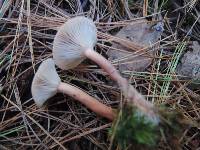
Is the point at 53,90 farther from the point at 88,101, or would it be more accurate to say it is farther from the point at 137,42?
the point at 137,42

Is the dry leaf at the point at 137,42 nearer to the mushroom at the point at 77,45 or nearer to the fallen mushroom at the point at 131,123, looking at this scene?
the mushroom at the point at 77,45

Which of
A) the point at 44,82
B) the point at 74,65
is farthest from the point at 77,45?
the point at 44,82

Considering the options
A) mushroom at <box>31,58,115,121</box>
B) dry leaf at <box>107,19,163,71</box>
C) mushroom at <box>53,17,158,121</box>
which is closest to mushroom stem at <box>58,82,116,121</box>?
mushroom at <box>31,58,115,121</box>

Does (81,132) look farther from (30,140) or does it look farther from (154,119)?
(154,119)

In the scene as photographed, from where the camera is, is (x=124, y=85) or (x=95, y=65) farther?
(x=95, y=65)

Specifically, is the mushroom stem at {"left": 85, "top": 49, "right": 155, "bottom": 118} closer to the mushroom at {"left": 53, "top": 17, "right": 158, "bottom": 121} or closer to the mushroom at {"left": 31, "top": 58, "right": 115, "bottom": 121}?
the mushroom at {"left": 53, "top": 17, "right": 158, "bottom": 121}

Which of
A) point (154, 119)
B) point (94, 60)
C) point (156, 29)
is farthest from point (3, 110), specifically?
point (156, 29)

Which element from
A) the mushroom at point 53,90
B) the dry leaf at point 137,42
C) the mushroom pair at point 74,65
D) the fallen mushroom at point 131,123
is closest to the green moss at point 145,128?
the fallen mushroom at point 131,123
